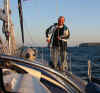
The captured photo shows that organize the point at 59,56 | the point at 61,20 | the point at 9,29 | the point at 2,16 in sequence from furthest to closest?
1. the point at 9,29
2. the point at 2,16
3. the point at 59,56
4. the point at 61,20

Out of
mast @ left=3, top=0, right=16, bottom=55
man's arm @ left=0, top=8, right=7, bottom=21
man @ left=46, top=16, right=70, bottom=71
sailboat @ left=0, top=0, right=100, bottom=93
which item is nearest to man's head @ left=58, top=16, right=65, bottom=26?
man @ left=46, top=16, right=70, bottom=71

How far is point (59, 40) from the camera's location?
642 cm

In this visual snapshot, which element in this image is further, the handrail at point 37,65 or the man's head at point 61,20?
the man's head at point 61,20

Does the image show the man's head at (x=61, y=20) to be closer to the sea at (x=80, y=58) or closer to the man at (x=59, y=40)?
the man at (x=59, y=40)

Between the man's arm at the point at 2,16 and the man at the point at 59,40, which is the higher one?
the man's arm at the point at 2,16

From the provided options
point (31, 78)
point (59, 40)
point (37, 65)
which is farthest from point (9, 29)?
point (31, 78)

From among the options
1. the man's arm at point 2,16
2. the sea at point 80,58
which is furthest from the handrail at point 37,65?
the man's arm at point 2,16

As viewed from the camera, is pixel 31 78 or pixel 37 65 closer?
pixel 31 78

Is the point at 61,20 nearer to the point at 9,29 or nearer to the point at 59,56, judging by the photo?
the point at 59,56

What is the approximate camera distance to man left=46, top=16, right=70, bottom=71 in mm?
6281

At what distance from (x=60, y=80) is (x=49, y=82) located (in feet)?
0.48

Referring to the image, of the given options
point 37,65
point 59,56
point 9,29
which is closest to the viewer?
point 37,65

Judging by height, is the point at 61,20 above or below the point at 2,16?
below

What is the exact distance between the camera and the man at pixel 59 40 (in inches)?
247
